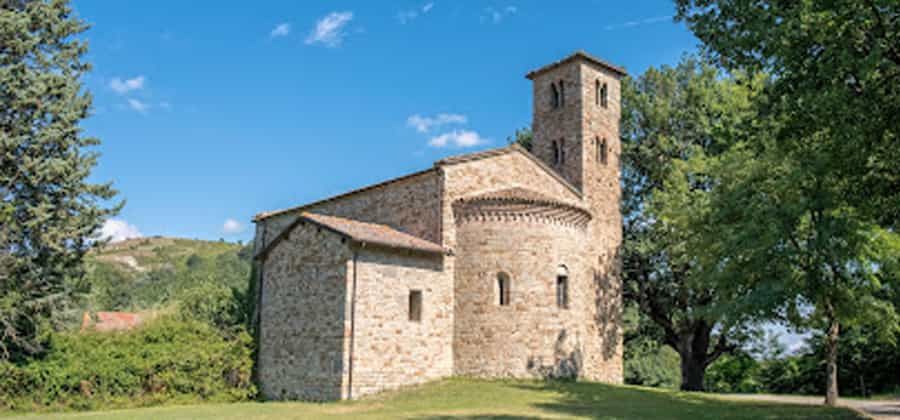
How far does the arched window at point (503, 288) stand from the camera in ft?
73.9

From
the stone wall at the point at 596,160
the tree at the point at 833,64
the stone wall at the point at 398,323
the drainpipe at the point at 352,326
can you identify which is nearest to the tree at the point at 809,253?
the tree at the point at 833,64

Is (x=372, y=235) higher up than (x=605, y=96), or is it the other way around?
(x=605, y=96)

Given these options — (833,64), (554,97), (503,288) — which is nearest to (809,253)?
(833,64)

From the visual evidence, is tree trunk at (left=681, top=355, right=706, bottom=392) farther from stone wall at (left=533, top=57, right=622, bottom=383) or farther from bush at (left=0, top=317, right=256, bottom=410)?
bush at (left=0, top=317, right=256, bottom=410)

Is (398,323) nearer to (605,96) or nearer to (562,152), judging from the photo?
(562,152)

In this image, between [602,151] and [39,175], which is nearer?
[39,175]

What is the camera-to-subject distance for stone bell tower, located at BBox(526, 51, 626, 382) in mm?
26938

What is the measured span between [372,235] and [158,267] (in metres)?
90.4

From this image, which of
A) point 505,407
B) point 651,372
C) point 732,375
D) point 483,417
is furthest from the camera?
point 651,372

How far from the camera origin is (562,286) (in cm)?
2334

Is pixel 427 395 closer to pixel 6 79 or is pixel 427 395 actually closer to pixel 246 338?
pixel 246 338

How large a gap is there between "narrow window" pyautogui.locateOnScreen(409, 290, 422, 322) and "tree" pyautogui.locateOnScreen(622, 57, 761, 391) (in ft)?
37.8

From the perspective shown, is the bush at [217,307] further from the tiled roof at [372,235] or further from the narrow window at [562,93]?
the narrow window at [562,93]

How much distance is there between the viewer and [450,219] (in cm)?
2303
